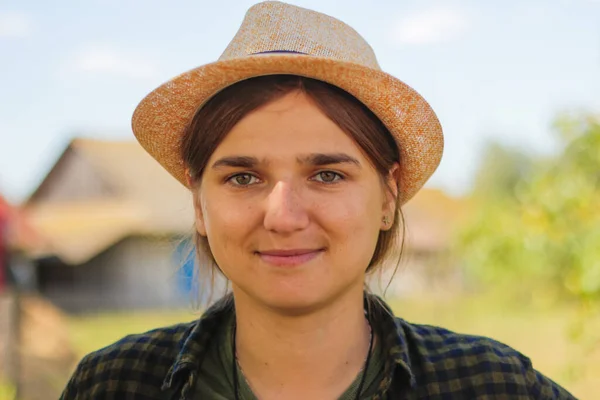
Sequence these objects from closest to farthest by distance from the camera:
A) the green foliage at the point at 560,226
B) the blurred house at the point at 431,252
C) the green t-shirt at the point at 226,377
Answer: the green t-shirt at the point at 226,377 → the green foliage at the point at 560,226 → the blurred house at the point at 431,252

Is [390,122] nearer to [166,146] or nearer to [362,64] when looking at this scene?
[362,64]

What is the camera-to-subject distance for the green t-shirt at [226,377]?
1.98m

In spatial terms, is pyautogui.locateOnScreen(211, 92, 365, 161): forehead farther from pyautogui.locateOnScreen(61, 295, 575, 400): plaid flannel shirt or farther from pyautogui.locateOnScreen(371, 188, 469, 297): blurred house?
pyautogui.locateOnScreen(371, 188, 469, 297): blurred house

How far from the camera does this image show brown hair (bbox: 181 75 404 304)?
1.88m

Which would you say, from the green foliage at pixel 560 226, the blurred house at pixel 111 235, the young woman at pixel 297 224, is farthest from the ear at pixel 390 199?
the blurred house at pixel 111 235

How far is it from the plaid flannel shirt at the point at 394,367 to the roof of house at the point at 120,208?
1693 centimetres

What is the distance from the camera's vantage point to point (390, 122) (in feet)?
6.59

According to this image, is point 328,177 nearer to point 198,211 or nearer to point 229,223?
point 229,223

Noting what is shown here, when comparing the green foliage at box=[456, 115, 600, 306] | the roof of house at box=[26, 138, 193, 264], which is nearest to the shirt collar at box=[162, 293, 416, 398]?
the green foliage at box=[456, 115, 600, 306]

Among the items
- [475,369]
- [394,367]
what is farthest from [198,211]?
[475,369]

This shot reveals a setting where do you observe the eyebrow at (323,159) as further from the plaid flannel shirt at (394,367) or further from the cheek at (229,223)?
the plaid flannel shirt at (394,367)

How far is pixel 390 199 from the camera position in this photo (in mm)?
2113

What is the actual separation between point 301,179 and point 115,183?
20285 millimetres

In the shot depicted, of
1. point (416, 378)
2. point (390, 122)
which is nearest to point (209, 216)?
point (390, 122)
